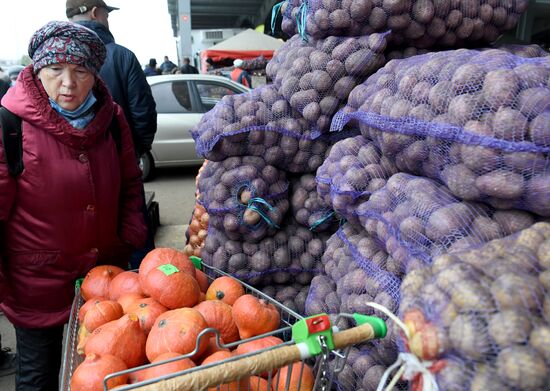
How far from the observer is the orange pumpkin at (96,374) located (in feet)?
3.93

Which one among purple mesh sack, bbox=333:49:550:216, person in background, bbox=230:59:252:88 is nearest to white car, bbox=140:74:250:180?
person in background, bbox=230:59:252:88

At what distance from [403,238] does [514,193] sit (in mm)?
312

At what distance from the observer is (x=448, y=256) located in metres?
0.91

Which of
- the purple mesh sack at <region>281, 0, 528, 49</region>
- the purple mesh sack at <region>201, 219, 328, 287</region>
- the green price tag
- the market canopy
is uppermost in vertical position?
the purple mesh sack at <region>281, 0, 528, 49</region>

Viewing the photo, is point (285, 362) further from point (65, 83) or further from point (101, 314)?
point (65, 83)

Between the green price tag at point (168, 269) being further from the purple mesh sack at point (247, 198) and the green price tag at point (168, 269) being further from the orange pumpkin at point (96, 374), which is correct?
the purple mesh sack at point (247, 198)

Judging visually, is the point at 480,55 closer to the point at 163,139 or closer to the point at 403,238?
the point at 403,238

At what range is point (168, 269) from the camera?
5.30ft

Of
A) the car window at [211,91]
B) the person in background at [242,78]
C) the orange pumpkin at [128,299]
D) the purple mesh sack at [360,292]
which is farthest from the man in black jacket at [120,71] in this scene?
the person in background at [242,78]

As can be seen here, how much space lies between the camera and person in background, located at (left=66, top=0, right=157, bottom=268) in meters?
2.98

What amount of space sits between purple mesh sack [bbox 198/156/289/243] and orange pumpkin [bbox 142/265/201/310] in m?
0.59

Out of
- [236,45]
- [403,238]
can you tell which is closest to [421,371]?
[403,238]

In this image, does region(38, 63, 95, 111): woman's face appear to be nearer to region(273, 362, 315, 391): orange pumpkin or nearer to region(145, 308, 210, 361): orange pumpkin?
region(145, 308, 210, 361): orange pumpkin

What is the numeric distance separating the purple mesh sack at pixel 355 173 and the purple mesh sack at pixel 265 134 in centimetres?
38
